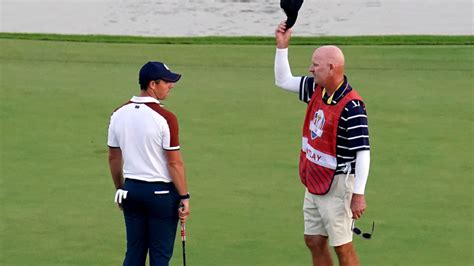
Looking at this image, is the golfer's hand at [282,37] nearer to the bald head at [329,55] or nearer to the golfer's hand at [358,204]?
the bald head at [329,55]

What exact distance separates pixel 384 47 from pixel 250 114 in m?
3.67

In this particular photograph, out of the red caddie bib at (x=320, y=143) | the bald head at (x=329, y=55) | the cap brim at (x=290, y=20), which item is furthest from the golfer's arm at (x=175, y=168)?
the cap brim at (x=290, y=20)

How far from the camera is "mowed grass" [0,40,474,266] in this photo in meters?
8.43

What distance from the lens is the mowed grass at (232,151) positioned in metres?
8.43

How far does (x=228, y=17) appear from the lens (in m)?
16.9


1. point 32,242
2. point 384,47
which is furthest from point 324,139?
point 384,47

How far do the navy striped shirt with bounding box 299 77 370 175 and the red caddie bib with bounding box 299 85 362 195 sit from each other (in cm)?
3

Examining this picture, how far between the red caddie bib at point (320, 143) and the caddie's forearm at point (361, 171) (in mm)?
198

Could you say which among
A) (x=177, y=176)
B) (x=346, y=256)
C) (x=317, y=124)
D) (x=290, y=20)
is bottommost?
(x=346, y=256)

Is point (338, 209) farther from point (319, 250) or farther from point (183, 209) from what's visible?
point (183, 209)

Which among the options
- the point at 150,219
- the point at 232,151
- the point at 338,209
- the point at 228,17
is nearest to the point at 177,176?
the point at 150,219

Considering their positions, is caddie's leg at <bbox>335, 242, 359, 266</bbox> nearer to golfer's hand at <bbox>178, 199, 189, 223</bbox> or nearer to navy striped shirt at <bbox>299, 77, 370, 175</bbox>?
navy striped shirt at <bbox>299, 77, 370, 175</bbox>

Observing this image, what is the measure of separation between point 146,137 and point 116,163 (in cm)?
39

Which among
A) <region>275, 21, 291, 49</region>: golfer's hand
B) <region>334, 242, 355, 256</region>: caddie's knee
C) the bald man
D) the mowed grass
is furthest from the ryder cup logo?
the mowed grass
